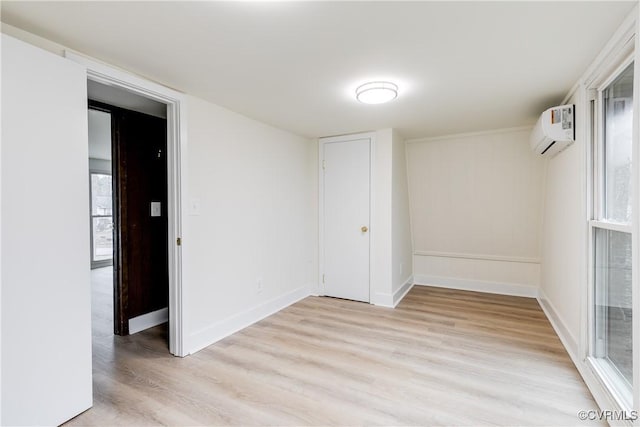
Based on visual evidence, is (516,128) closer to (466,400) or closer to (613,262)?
(613,262)

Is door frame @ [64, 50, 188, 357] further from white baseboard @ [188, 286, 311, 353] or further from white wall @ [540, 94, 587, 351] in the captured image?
white wall @ [540, 94, 587, 351]

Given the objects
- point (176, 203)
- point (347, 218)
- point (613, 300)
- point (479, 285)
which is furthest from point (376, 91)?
point (479, 285)

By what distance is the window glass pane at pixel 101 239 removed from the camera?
6387 mm

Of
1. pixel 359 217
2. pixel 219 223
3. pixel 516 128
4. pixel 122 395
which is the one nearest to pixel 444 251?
pixel 359 217

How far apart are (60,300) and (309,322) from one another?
Result: 7.04 feet

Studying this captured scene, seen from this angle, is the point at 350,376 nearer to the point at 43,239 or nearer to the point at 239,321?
the point at 239,321

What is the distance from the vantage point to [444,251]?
456 cm

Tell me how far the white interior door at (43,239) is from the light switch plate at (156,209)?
1417 millimetres

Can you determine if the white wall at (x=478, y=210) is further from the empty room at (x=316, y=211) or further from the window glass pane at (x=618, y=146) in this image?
the window glass pane at (x=618, y=146)

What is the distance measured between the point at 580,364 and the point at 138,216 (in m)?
3.94

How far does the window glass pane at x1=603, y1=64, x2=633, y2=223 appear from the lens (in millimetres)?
1787

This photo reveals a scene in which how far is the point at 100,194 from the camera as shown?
660 centimetres

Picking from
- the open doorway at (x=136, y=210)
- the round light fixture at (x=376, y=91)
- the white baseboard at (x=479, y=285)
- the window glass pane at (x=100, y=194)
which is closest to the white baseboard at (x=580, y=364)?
the white baseboard at (x=479, y=285)

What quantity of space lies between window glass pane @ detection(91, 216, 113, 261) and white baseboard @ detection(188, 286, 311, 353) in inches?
184
